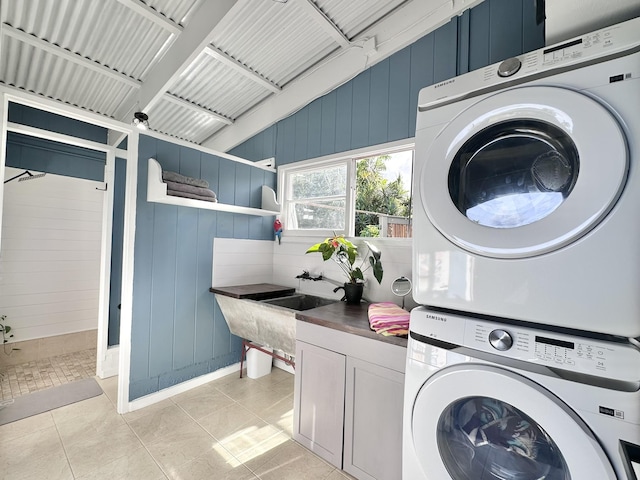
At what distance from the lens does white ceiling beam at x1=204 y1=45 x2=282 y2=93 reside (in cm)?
249

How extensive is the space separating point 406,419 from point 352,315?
0.75m

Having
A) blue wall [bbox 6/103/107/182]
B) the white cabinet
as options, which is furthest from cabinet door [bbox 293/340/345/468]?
blue wall [bbox 6/103/107/182]

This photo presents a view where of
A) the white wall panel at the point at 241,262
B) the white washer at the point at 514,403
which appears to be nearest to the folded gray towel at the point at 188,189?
the white wall panel at the point at 241,262

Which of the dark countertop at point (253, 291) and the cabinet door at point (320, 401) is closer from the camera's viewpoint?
the cabinet door at point (320, 401)

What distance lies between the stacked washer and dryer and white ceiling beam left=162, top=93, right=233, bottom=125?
2.83 meters

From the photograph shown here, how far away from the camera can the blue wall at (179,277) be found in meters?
2.26

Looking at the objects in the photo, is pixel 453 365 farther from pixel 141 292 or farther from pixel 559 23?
pixel 141 292

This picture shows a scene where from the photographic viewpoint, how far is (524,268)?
89 centimetres

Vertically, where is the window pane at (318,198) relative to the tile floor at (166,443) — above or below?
above

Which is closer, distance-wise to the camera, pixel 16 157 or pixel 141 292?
→ pixel 141 292

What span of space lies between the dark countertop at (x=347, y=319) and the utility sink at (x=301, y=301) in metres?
0.56

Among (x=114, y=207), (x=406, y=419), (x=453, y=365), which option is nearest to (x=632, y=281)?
(x=453, y=365)

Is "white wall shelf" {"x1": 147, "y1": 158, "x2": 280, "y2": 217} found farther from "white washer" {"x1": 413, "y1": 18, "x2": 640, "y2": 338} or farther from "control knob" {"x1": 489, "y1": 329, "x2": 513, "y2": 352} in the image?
"control knob" {"x1": 489, "y1": 329, "x2": 513, "y2": 352}

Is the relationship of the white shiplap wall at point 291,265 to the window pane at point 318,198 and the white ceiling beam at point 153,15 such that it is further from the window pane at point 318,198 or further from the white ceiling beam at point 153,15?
the white ceiling beam at point 153,15
